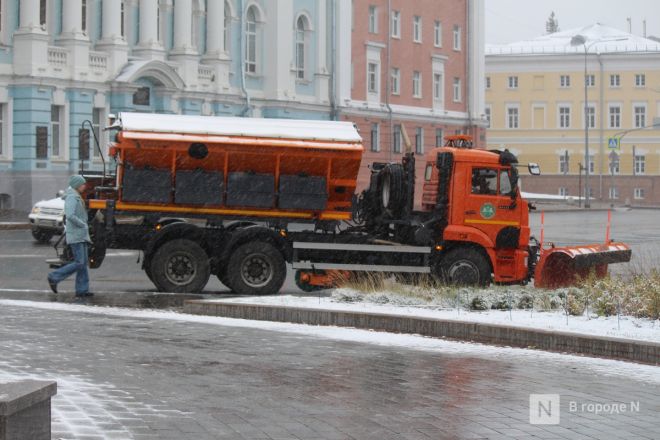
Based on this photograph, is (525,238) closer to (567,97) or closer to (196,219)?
(196,219)

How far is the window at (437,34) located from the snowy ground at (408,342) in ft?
203

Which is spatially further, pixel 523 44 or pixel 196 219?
pixel 523 44

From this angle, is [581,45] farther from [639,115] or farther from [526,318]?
[526,318]

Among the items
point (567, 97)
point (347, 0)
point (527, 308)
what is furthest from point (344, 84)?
point (527, 308)

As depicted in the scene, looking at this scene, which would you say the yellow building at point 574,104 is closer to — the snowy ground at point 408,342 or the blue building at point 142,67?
the blue building at point 142,67

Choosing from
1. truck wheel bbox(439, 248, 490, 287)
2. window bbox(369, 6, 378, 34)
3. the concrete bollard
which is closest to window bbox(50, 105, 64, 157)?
window bbox(369, 6, 378, 34)

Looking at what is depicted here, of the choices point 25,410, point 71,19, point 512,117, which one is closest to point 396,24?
point 71,19

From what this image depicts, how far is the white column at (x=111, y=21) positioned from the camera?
53875 mm

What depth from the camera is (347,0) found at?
69.1 meters

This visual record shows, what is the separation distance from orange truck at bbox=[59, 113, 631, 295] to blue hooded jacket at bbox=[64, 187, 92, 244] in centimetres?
121

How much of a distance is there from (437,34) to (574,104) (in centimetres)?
3497

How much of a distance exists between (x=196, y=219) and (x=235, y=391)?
10.9m

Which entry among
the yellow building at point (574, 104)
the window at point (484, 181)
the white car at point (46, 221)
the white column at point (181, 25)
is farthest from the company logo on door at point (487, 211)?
the yellow building at point (574, 104)

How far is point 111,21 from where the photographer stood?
53.9 m
